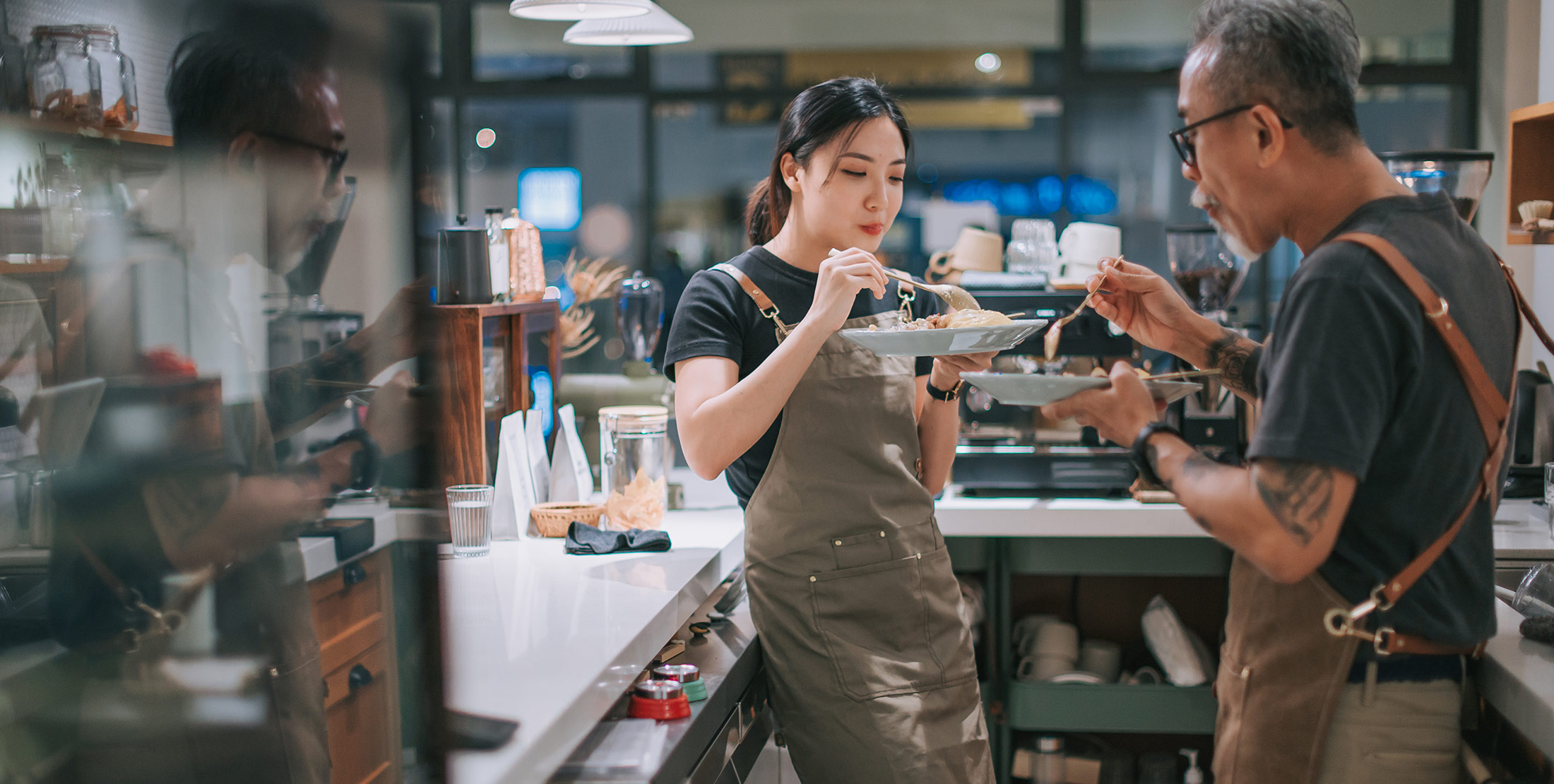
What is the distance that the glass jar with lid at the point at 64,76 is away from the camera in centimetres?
24

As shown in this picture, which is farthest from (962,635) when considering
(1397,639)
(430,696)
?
(430,696)

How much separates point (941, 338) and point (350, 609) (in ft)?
4.40

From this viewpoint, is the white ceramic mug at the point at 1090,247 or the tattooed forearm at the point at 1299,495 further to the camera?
the white ceramic mug at the point at 1090,247

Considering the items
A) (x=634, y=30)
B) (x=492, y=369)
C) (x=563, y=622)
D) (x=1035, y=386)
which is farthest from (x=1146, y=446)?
(x=634, y=30)

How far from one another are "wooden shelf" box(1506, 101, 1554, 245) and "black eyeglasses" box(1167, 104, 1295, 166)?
4.61 feet

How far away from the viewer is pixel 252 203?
286 mm

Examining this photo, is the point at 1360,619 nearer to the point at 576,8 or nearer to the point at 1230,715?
the point at 1230,715

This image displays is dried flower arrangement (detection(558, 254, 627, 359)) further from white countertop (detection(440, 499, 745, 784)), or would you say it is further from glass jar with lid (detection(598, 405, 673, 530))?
white countertop (detection(440, 499, 745, 784))

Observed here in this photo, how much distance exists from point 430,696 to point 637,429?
6.90 ft

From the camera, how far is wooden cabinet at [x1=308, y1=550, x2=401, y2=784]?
32cm

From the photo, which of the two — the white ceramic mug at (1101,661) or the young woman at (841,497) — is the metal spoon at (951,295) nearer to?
the young woman at (841,497)

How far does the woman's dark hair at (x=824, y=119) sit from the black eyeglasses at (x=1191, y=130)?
0.61 m

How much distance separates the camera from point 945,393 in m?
1.98

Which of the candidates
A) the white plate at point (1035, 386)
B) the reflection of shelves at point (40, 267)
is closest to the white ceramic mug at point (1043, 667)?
the white plate at point (1035, 386)
